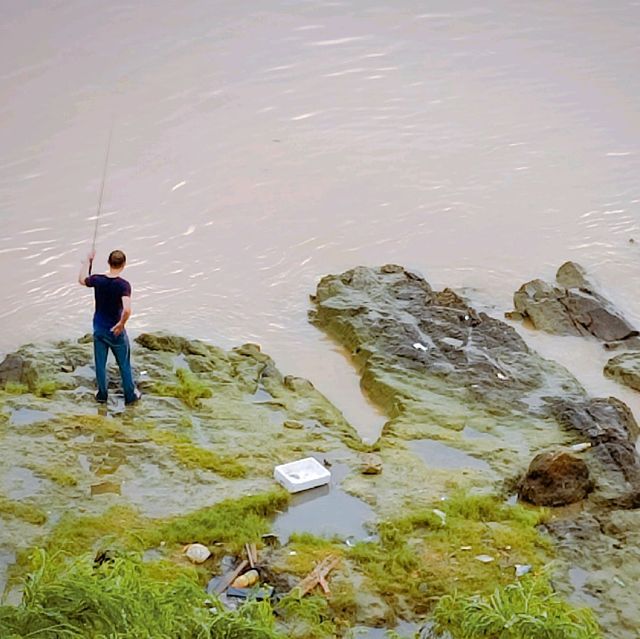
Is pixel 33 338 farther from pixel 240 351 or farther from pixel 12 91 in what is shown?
pixel 12 91

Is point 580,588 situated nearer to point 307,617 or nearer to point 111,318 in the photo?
point 307,617

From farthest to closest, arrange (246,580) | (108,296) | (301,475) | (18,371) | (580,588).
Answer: (18,371), (108,296), (301,475), (580,588), (246,580)

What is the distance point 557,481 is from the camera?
270 inches

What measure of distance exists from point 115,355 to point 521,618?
424cm

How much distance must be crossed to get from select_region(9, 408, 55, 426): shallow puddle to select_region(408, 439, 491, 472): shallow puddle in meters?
2.71

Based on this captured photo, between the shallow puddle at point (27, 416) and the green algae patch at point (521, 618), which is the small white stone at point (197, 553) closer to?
the green algae patch at point (521, 618)

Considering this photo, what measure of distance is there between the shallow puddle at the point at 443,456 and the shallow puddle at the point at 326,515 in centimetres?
79

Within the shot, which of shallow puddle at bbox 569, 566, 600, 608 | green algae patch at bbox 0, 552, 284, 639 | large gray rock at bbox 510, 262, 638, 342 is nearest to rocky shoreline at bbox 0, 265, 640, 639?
shallow puddle at bbox 569, 566, 600, 608

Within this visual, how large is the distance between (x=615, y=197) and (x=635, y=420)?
5.75m

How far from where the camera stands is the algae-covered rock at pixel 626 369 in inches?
362

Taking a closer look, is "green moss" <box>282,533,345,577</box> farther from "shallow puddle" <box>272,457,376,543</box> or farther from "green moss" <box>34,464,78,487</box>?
"green moss" <box>34,464,78,487</box>

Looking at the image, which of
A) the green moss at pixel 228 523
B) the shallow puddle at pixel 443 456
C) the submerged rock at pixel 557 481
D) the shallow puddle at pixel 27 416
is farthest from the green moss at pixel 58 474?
the submerged rock at pixel 557 481

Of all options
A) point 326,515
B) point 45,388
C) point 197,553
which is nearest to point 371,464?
point 326,515

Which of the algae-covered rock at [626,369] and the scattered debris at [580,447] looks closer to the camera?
the scattered debris at [580,447]
